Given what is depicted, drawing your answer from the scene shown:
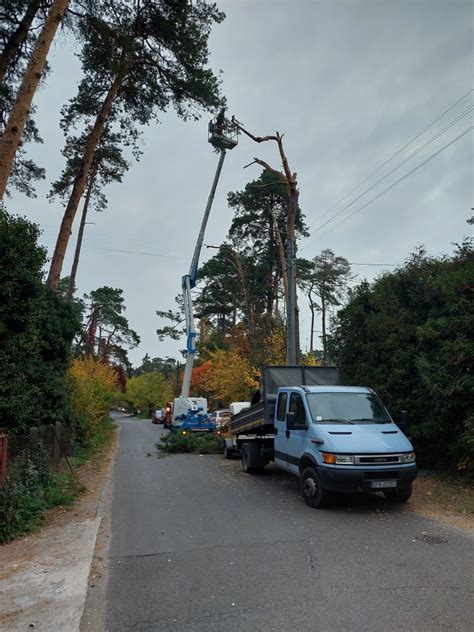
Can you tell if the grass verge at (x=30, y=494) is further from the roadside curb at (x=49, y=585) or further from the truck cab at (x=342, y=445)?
the truck cab at (x=342, y=445)

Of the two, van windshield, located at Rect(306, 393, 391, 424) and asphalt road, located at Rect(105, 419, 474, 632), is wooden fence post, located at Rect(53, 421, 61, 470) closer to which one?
asphalt road, located at Rect(105, 419, 474, 632)

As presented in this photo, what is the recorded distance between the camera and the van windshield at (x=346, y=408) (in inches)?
340

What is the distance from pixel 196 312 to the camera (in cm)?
4375

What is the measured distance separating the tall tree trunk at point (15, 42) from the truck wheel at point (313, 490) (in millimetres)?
13310

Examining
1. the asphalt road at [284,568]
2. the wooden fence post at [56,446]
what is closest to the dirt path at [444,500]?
the asphalt road at [284,568]

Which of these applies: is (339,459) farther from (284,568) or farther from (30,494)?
(30,494)

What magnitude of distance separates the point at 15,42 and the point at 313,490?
46.1 ft

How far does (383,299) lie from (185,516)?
338 inches

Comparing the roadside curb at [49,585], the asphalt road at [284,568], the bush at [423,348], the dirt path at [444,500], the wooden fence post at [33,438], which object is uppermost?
the bush at [423,348]

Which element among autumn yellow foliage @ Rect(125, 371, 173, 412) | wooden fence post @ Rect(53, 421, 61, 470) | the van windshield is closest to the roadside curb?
the van windshield

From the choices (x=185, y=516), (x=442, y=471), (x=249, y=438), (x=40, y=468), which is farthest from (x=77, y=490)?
(x=442, y=471)

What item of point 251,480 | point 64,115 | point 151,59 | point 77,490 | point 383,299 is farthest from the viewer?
point 64,115

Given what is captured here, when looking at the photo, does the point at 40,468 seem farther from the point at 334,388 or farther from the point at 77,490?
the point at 334,388

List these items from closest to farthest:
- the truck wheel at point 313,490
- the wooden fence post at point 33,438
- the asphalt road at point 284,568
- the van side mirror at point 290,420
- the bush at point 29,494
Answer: the asphalt road at point 284,568, the bush at point 29,494, the truck wheel at point 313,490, the wooden fence post at point 33,438, the van side mirror at point 290,420
